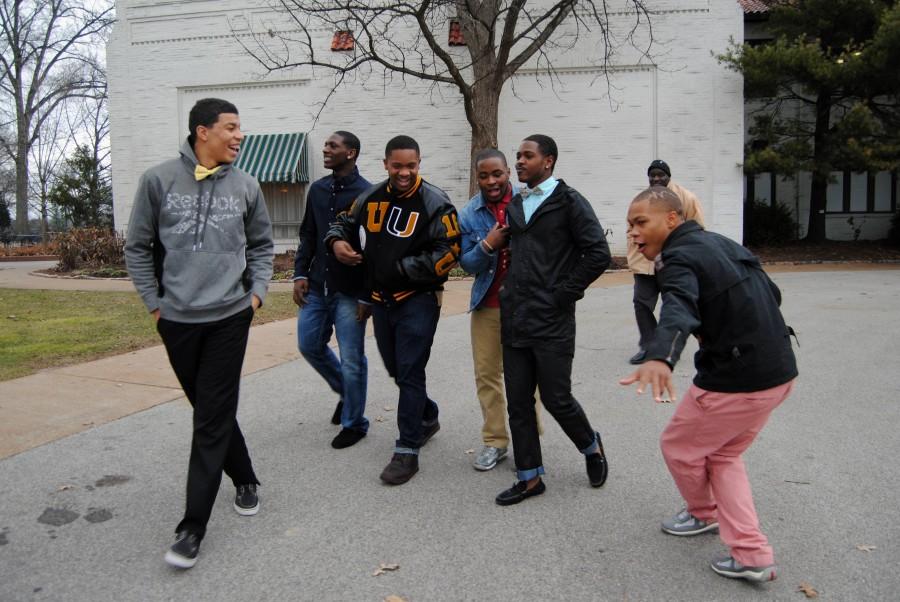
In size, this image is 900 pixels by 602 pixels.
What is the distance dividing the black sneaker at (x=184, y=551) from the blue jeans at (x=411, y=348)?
1361mm

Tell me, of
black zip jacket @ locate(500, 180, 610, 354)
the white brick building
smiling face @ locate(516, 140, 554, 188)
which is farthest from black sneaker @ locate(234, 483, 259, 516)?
the white brick building

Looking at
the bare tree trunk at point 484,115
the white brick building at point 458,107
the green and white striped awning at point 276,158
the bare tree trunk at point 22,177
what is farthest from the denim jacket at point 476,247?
the bare tree trunk at point 22,177

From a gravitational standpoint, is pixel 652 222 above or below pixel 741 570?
above

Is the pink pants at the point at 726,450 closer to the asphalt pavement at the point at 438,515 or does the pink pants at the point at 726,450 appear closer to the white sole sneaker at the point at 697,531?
the asphalt pavement at the point at 438,515

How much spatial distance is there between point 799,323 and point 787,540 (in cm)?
696

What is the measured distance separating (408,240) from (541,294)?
859 mm

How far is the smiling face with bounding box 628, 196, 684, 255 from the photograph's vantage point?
3.03m

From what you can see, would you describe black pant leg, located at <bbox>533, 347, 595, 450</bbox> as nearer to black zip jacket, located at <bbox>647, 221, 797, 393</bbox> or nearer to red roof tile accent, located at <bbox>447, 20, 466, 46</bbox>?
black zip jacket, located at <bbox>647, 221, 797, 393</bbox>

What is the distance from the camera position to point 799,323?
9.65 m

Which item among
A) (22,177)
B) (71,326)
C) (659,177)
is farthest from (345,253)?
(22,177)

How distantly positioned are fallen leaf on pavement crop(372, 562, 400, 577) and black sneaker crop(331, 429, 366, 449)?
170 centimetres

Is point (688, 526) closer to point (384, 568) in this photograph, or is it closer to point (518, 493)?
point (518, 493)

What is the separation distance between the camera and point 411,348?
425 centimetres

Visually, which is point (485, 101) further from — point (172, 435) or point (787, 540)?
point (787, 540)
